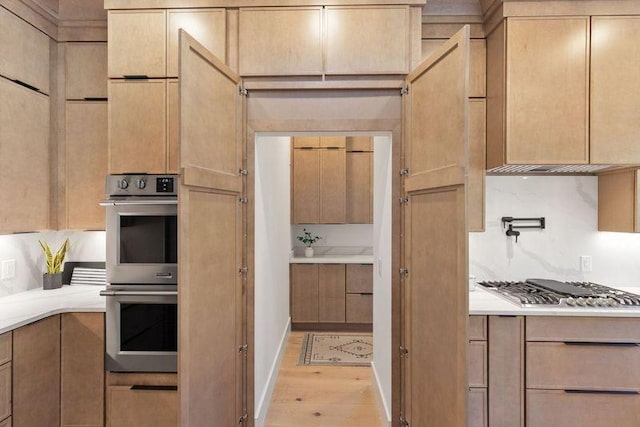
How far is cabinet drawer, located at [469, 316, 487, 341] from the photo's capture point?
216 centimetres

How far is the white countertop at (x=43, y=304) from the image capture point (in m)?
1.98

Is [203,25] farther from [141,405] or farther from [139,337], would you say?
[141,405]

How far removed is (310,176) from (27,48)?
297 centimetres

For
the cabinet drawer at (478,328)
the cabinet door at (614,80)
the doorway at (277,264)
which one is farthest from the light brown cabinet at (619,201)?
the doorway at (277,264)

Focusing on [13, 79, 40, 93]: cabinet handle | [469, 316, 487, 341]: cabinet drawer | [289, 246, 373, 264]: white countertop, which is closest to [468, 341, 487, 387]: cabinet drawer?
[469, 316, 487, 341]: cabinet drawer

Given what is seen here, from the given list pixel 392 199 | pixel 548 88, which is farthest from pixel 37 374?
pixel 548 88

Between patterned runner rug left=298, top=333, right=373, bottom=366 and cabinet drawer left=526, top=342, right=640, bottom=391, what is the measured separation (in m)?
1.74

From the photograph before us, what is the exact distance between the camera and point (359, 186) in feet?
15.8

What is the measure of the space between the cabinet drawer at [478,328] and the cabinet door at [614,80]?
1.29 meters

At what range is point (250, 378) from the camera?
2.32 meters

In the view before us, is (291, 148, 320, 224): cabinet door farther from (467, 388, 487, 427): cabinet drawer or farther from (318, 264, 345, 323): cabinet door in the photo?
(467, 388, 487, 427): cabinet drawer

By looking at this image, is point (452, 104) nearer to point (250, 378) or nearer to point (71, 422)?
point (250, 378)

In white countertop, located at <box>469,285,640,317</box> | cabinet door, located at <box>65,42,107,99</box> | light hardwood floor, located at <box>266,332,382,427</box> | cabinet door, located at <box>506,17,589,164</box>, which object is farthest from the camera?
light hardwood floor, located at <box>266,332,382,427</box>

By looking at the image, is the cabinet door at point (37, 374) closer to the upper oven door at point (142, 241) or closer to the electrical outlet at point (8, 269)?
the upper oven door at point (142, 241)
